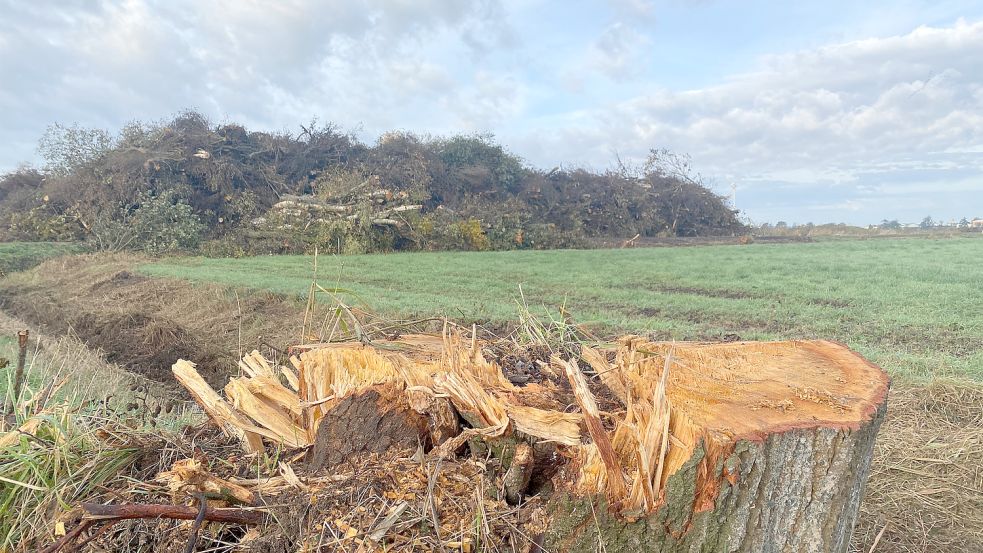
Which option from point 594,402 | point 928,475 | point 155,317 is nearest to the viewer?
point 594,402

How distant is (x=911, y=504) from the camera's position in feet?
9.68

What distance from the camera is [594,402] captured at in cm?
152

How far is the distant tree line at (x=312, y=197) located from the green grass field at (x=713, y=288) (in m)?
2.46

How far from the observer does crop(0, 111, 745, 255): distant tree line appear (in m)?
18.2

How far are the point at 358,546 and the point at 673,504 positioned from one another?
818mm

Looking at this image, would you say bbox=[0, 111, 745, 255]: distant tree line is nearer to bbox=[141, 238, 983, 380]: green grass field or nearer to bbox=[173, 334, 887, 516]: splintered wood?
bbox=[141, 238, 983, 380]: green grass field

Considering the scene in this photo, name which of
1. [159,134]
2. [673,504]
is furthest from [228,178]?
[673,504]

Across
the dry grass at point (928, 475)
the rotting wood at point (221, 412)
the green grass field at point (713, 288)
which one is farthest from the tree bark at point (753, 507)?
the green grass field at point (713, 288)

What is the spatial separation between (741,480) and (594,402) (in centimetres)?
40

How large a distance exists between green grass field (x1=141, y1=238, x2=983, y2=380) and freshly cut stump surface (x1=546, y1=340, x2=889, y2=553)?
67.7 inches

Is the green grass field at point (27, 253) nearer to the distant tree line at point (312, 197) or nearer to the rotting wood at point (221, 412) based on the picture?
the distant tree line at point (312, 197)

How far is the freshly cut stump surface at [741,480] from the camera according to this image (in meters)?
1.37

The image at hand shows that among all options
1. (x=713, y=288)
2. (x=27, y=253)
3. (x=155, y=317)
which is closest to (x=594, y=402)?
(x=155, y=317)

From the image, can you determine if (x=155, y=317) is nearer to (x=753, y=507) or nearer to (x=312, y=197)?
(x=753, y=507)
